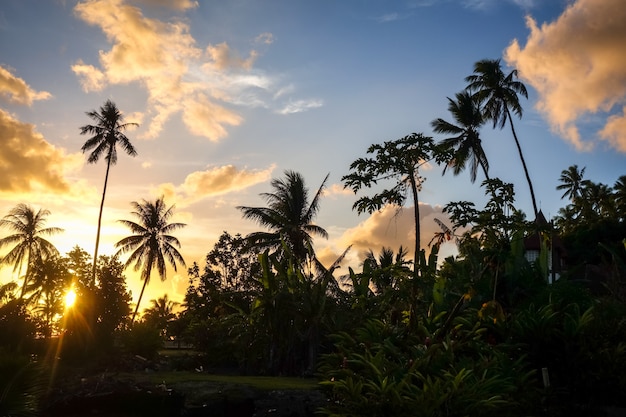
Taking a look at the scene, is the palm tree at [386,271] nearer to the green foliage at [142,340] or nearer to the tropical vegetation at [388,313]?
the tropical vegetation at [388,313]

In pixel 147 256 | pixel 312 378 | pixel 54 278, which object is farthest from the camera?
pixel 147 256

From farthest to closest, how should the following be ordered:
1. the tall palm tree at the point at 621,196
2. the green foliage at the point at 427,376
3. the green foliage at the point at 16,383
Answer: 1. the tall palm tree at the point at 621,196
2. the green foliage at the point at 427,376
3. the green foliage at the point at 16,383

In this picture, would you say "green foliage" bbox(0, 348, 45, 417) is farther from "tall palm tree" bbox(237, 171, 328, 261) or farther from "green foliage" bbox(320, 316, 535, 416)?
"tall palm tree" bbox(237, 171, 328, 261)

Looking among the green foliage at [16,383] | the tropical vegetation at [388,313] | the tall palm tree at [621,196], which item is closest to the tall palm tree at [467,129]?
the tropical vegetation at [388,313]

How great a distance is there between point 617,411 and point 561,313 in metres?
2.12

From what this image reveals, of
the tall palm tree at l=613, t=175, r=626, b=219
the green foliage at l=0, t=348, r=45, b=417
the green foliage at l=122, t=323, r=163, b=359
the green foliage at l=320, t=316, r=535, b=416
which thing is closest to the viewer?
the green foliage at l=0, t=348, r=45, b=417

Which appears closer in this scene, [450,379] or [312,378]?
[450,379]

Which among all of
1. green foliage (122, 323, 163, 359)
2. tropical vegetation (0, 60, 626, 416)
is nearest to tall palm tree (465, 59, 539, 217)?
tropical vegetation (0, 60, 626, 416)

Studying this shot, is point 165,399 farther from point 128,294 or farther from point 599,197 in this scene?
point 599,197

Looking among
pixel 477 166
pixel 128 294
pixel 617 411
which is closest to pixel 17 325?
pixel 128 294

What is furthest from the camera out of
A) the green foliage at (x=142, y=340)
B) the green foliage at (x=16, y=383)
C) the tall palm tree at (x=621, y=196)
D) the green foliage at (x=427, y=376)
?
the tall palm tree at (x=621, y=196)

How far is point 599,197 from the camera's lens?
171 feet

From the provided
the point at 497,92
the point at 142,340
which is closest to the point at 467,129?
the point at 497,92

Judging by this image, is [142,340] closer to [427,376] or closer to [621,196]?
[427,376]
